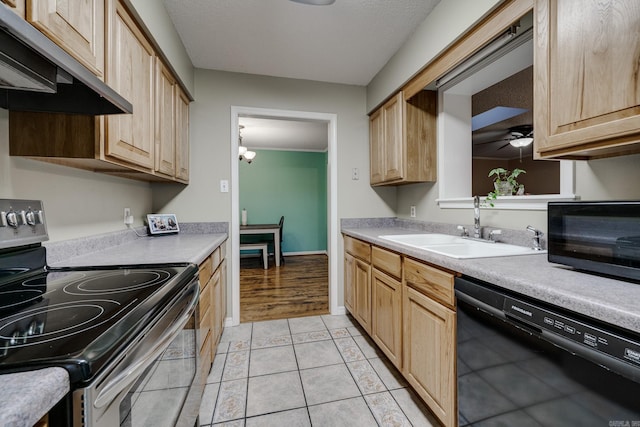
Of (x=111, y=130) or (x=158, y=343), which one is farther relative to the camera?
(x=111, y=130)

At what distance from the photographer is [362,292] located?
2.30m

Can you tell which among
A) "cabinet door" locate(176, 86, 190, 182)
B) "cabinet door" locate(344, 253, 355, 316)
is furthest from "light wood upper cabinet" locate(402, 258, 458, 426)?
"cabinet door" locate(176, 86, 190, 182)

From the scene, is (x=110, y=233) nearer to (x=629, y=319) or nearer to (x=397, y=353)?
(x=397, y=353)

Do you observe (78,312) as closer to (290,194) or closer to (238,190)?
(238,190)

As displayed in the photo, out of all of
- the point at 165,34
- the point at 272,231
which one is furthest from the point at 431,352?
the point at 272,231

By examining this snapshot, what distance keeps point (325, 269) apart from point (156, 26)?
385cm

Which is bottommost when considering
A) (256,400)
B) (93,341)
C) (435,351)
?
Result: (256,400)

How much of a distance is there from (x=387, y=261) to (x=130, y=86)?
67.7 inches

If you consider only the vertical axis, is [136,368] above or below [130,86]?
below

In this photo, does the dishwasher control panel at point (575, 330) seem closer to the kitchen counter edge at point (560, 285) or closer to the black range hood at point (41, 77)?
the kitchen counter edge at point (560, 285)

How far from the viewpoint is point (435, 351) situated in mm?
1314

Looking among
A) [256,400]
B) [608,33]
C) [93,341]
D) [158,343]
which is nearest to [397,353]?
[256,400]

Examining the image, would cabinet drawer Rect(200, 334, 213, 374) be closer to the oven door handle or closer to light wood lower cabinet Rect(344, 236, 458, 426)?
the oven door handle

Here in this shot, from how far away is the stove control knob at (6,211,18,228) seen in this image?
3.19 ft
